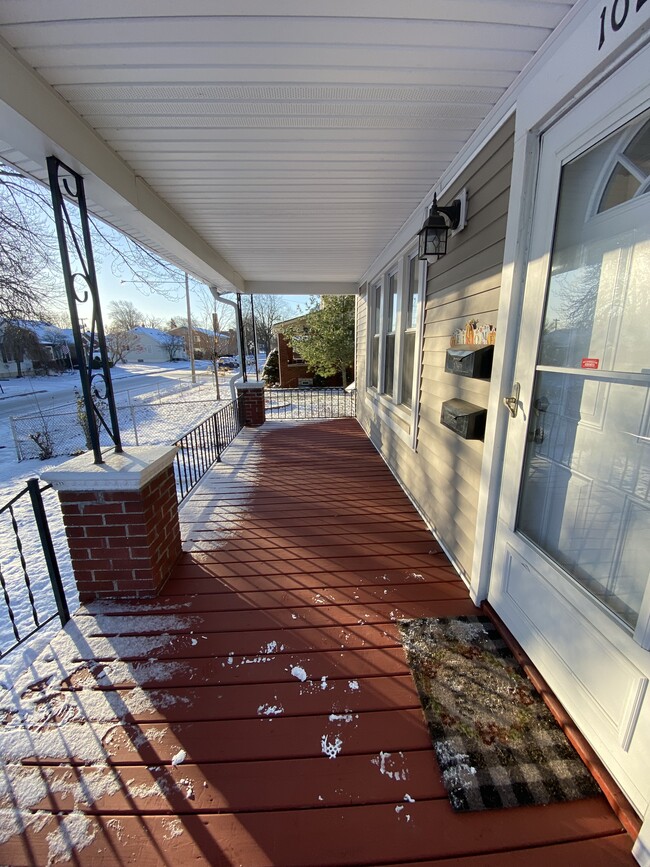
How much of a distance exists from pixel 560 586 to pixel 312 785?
108cm

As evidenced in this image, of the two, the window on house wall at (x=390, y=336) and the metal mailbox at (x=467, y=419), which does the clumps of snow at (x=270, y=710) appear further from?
the window on house wall at (x=390, y=336)

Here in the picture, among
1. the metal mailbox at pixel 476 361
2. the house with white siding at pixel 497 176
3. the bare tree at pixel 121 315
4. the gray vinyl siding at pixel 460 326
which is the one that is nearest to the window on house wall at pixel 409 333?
the gray vinyl siding at pixel 460 326

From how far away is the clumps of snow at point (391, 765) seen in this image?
3.71ft

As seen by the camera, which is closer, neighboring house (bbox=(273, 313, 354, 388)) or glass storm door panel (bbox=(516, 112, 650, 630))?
glass storm door panel (bbox=(516, 112, 650, 630))

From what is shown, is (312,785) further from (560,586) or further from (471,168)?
(471,168)

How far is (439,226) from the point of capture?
Result: 2.13 m

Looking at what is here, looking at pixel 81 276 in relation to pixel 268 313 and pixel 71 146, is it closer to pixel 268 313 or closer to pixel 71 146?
pixel 71 146

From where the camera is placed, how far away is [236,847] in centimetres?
98

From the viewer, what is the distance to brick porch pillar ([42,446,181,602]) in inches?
70.4

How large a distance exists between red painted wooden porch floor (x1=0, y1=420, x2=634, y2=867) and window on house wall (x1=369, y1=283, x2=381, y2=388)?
10.4 feet

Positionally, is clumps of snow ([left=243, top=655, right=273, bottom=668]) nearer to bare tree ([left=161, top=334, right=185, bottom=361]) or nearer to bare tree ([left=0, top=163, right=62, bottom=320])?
bare tree ([left=0, top=163, right=62, bottom=320])

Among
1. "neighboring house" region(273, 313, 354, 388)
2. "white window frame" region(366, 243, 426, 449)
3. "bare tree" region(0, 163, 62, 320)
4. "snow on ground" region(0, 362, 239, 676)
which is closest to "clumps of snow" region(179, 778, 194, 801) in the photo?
"snow on ground" region(0, 362, 239, 676)

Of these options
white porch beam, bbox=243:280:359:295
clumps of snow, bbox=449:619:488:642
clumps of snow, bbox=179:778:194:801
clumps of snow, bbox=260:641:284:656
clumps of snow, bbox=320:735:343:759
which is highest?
white porch beam, bbox=243:280:359:295

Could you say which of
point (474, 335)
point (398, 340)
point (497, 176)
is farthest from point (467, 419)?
point (398, 340)
